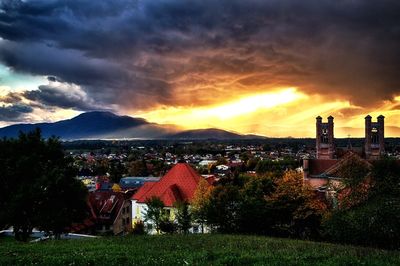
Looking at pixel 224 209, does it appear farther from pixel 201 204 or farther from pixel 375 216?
pixel 375 216

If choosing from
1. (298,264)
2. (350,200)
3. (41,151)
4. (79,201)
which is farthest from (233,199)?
(298,264)

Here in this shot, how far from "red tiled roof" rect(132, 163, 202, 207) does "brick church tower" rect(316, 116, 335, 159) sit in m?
51.8

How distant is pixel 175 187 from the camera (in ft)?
190

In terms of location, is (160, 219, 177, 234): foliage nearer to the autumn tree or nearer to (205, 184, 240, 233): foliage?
(205, 184, 240, 233): foliage

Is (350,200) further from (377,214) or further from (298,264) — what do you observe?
(298,264)

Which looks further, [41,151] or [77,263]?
[41,151]

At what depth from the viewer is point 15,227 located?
35.5 metres

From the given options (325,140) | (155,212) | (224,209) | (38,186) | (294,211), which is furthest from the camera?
(325,140)

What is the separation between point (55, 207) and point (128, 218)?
4133 cm

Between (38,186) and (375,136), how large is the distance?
297 feet

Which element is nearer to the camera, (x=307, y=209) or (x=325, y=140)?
(x=307, y=209)

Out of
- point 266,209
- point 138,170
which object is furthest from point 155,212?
point 138,170

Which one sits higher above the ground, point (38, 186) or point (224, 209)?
point (38, 186)

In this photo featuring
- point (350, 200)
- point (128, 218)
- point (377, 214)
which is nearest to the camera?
point (377, 214)
